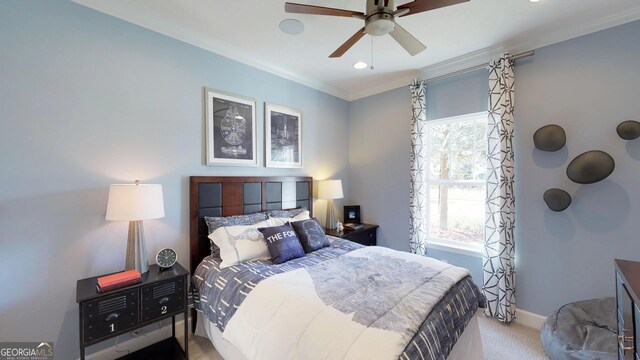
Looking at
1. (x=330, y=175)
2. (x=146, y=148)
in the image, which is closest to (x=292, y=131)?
(x=330, y=175)

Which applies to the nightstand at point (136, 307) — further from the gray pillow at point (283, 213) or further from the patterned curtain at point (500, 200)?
the patterned curtain at point (500, 200)

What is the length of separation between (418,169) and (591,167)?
1.55 m

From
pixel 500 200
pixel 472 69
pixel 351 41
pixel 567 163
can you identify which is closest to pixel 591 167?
pixel 567 163

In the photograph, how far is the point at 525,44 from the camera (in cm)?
255

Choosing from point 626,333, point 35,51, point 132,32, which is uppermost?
point 132,32

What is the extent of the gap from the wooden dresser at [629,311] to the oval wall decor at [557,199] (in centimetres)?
135

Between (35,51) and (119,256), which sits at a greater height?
(35,51)

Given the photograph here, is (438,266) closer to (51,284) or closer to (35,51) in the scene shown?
(51,284)

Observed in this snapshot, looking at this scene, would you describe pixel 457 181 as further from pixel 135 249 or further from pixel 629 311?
pixel 135 249

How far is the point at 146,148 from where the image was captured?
219 cm

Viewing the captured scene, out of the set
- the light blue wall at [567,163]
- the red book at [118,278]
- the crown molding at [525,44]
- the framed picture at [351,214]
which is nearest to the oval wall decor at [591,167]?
the light blue wall at [567,163]

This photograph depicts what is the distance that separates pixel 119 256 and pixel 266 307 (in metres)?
1.45

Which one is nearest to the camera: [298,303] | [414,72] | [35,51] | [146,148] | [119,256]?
[298,303]

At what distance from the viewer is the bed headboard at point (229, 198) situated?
243 centimetres
